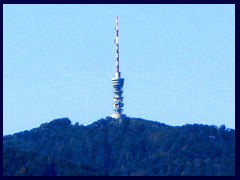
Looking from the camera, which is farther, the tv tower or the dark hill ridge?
the tv tower

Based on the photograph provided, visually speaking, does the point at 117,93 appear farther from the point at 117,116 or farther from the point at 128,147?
the point at 128,147

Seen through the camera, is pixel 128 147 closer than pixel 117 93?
Yes

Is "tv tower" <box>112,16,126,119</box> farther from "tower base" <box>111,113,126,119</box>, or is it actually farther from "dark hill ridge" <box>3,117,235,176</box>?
"dark hill ridge" <box>3,117,235,176</box>

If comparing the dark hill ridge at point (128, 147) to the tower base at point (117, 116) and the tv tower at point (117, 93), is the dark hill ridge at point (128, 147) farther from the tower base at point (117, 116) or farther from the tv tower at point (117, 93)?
the tv tower at point (117, 93)

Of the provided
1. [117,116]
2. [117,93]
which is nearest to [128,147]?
[117,116]

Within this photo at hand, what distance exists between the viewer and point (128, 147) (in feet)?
105

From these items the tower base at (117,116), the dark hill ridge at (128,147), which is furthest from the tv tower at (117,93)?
the dark hill ridge at (128,147)

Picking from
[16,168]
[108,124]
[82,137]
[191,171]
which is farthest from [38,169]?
[108,124]

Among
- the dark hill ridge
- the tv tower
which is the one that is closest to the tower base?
the tv tower

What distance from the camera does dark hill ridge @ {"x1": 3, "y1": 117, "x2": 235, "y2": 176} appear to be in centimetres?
2166

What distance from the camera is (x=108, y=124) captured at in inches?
1473
